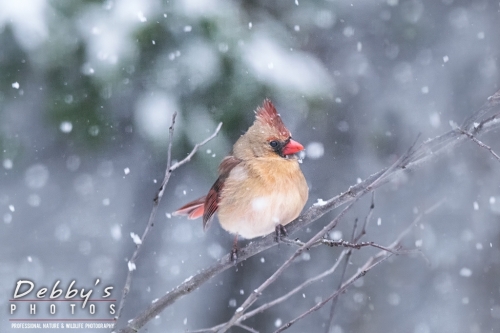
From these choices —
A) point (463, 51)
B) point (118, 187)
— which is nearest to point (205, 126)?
point (118, 187)

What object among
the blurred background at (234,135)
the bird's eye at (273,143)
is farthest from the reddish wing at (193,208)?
the blurred background at (234,135)

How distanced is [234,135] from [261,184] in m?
0.66

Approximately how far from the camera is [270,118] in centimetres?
204

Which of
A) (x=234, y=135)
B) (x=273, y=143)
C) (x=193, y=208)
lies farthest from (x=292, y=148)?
(x=234, y=135)

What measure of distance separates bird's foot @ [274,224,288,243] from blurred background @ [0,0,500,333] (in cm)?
58

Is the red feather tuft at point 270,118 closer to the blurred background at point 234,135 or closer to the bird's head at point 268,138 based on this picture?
the bird's head at point 268,138

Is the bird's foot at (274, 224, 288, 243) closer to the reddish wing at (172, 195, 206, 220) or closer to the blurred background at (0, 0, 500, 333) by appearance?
the reddish wing at (172, 195, 206, 220)

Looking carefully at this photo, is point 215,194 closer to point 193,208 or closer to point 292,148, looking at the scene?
point 193,208

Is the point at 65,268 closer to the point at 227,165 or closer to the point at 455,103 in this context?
the point at 227,165

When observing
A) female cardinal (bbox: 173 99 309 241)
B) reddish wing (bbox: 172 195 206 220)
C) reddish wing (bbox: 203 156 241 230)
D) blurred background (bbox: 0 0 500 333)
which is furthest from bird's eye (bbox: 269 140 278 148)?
blurred background (bbox: 0 0 500 333)

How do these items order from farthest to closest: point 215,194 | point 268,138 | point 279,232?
1. point 215,194
2. point 268,138
3. point 279,232

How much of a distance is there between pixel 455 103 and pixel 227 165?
245 cm

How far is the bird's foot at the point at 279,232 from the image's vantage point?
6.43ft

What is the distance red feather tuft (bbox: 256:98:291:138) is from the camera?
2.01 meters
